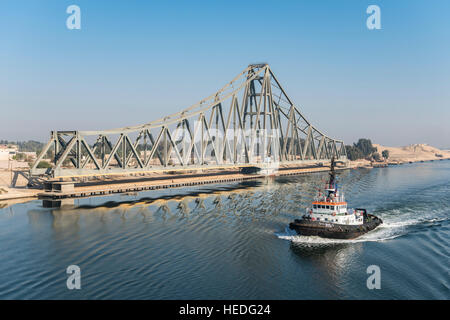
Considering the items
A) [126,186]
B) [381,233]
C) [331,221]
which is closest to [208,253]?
[331,221]

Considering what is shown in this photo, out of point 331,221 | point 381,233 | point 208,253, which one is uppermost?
point 331,221

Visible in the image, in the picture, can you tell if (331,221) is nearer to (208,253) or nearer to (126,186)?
(208,253)

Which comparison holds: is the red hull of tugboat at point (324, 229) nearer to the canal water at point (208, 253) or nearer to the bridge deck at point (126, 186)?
the canal water at point (208, 253)

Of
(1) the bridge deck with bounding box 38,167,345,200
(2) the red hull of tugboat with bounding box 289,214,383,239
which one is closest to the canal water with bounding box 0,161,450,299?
(2) the red hull of tugboat with bounding box 289,214,383,239

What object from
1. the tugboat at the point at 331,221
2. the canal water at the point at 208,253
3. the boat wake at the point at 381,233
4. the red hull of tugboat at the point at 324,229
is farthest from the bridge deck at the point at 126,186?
the red hull of tugboat at the point at 324,229
